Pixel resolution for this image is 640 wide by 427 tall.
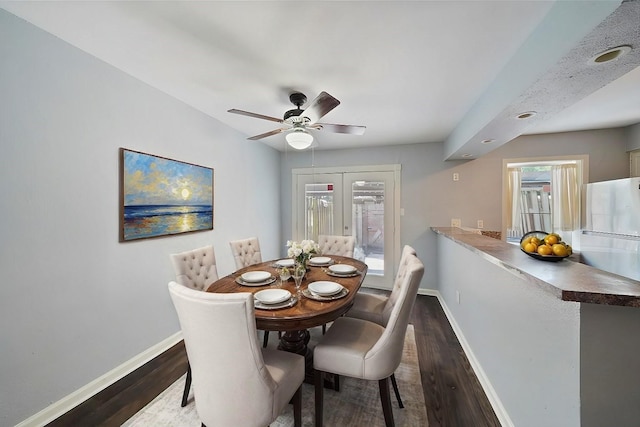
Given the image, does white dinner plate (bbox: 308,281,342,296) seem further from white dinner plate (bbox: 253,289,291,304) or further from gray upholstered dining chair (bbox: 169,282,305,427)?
gray upholstered dining chair (bbox: 169,282,305,427)

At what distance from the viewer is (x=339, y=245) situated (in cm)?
319

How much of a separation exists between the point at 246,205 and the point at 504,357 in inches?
130

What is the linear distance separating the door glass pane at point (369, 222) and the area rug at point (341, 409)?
7.69ft

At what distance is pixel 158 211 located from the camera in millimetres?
2303

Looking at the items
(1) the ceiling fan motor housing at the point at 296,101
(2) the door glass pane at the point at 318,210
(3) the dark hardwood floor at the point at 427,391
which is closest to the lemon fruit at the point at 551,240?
(3) the dark hardwood floor at the point at 427,391

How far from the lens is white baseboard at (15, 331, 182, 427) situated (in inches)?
59.1

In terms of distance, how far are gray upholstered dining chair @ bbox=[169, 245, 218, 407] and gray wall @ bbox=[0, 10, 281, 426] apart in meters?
0.52

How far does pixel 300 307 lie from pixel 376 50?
1760mm

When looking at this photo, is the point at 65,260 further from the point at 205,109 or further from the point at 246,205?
the point at 246,205

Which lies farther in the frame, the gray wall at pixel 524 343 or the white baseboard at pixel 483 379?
the white baseboard at pixel 483 379

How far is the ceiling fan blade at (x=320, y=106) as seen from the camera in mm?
1698

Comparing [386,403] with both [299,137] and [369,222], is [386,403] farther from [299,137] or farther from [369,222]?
[369,222]

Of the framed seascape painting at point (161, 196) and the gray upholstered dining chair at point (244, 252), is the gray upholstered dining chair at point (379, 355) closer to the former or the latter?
the gray upholstered dining chair at point (244, 252)

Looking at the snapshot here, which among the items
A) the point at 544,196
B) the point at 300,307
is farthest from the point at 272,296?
the point at 544,196
